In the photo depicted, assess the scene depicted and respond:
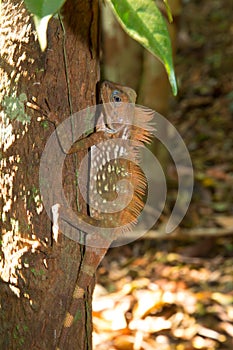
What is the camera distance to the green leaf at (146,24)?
1.03 meters

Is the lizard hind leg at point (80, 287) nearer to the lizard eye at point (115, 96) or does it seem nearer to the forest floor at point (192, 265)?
the lizard eye at point (115, 96)

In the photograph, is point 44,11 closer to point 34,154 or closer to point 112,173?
point 34,154

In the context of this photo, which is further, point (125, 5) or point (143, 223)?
point (143, 223)

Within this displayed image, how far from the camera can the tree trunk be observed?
1531mm

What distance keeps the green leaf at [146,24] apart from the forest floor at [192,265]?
1725mm

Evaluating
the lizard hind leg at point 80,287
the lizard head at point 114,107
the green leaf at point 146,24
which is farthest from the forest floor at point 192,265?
the green leaf at point 146,24

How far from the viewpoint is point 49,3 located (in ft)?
3.12

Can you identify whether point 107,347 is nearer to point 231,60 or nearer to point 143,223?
point 143,223

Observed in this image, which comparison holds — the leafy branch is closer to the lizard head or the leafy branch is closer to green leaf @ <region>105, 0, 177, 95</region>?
green leaf @ <region>105, 0, 177, 95</region>

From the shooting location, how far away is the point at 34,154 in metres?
1.56

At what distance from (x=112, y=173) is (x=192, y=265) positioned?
6.39ft

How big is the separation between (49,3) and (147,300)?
2.14 m

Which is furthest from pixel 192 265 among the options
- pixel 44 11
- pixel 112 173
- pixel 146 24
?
pixel 44 11

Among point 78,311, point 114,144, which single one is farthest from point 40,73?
point 78,311
